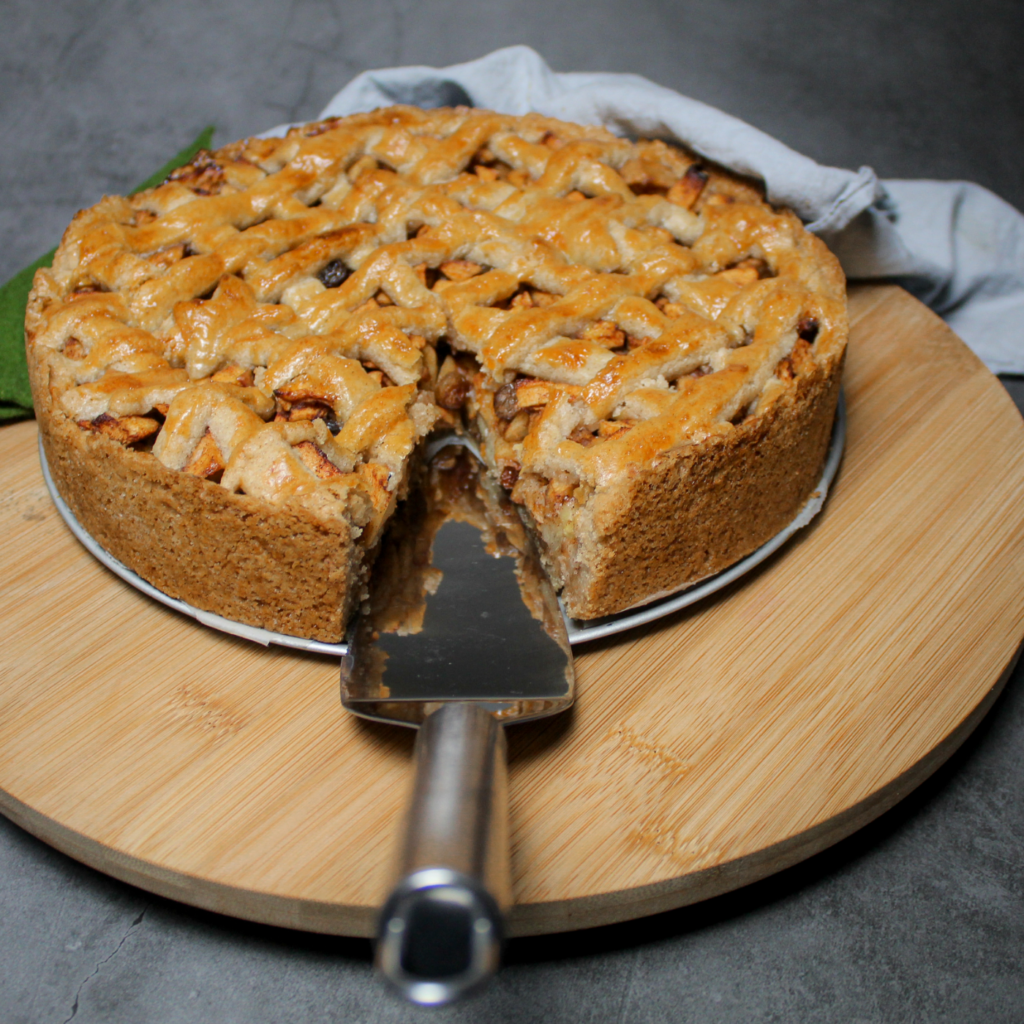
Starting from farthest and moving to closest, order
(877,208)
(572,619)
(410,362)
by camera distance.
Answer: (877,208) < (410,362) < (572,619)

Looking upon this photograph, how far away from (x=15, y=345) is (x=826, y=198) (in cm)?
206

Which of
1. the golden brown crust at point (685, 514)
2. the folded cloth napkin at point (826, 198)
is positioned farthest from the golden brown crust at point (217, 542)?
the folded cloth napkin at point (826, 198)

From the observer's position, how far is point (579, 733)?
1.74 metres

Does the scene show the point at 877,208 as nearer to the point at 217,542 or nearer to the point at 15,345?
the point at 217,542

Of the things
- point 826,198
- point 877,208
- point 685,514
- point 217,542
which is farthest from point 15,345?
point 877,208

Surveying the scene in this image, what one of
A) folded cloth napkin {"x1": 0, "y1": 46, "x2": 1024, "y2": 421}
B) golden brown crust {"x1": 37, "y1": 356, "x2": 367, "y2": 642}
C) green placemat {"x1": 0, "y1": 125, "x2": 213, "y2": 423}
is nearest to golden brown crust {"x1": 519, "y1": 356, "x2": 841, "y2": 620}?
golden brown crust {"x1": 37, "y1": 356, "x2": 367, "y2": 642}

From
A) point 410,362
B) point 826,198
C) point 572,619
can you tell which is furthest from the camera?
point 826,198

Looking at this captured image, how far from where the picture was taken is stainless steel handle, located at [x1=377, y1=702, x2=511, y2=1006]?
3.36ft

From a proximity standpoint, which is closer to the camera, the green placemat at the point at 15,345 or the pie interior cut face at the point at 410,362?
the pie interior cut face at the point at 410,362

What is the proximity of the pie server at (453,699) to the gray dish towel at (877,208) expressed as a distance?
4.38 ft

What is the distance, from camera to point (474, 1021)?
155 cm

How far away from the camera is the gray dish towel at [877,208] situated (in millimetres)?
2688

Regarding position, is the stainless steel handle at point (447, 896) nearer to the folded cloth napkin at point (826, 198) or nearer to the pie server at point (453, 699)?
the pie server at point (453, 699)

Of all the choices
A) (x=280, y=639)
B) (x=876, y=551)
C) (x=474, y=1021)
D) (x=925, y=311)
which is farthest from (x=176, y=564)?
(x=925, y=311)
